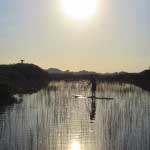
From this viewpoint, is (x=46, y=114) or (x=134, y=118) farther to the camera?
(x=46, y=114)

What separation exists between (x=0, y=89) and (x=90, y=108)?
7030mm

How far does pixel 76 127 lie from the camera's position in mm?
18453

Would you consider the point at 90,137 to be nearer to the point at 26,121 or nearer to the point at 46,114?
the point at 26,121

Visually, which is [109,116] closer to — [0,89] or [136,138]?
[136,138]

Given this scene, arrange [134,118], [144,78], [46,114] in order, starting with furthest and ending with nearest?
[144,78] → [46,114] → [134,118]

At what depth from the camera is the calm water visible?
1483 centimetres

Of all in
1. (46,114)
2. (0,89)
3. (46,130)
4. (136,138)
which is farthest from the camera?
(0,89)

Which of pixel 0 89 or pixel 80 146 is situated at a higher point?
pixel 0 89

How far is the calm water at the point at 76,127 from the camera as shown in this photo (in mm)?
14828

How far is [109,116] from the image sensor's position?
20.5 metres

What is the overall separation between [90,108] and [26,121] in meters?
6.03

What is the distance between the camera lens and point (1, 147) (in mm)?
14156

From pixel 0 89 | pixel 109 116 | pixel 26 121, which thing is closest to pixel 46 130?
pixel 26 121

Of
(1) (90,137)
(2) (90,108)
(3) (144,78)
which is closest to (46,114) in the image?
(2) (90,108)
